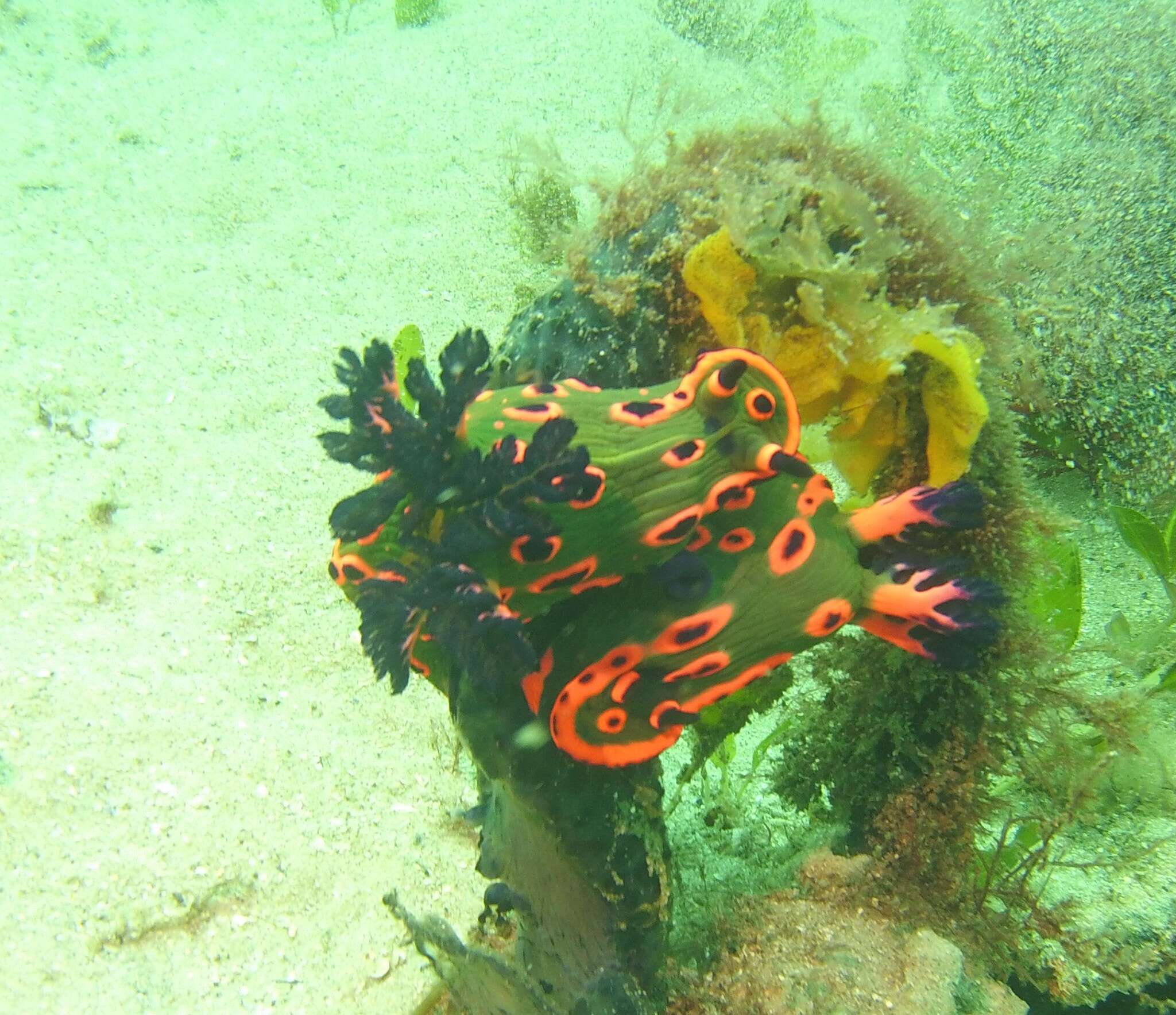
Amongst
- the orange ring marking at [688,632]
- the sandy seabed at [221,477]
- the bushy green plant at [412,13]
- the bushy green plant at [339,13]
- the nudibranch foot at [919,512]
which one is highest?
the bushy green plant at [412,13]

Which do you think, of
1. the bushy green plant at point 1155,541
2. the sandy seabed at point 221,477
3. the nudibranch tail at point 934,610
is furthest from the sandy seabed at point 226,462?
the bushy green plant at point 1155,541

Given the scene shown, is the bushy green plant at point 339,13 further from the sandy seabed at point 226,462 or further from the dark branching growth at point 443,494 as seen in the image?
the dark branching growth at point 443,494

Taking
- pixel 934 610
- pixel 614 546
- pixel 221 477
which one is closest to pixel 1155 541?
pixel 934 610

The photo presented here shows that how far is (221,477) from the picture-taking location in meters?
4.56

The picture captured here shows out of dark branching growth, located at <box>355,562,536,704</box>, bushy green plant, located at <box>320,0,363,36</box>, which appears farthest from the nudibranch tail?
bushy green plant, located at <box>320,0,363,36</box>

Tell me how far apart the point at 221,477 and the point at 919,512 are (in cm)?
393

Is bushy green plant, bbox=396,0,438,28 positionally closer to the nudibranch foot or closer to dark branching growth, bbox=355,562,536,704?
the nudibranch foot

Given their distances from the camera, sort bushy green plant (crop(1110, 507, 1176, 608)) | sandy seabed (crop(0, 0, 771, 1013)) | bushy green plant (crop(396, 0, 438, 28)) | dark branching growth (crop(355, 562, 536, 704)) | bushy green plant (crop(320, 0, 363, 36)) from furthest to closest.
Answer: bushy green plant (crop(320, 0, 363, 36)) < bushy green plant (crop(396, 0, 438, 28)) < bushy green plant (crop(1110, 507, 1176, 608)) < sandy seabed (crop(0, 0, 771, 1013)) < dark branching growth (crop(355, 562, 536, 704))

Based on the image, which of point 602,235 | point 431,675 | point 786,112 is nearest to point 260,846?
point 431,675

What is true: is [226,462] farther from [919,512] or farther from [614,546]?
[919,512]

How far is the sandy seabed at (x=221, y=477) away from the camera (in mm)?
2736

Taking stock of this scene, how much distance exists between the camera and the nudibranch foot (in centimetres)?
235

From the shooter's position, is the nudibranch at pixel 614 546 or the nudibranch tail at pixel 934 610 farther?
the nudibranch tail at pixel 934 610

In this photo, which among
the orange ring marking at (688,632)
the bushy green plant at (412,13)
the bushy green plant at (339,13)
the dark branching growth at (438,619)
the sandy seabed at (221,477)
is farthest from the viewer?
the bushy green plant at (339,13)
